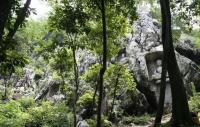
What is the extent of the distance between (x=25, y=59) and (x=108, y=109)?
20.9 m

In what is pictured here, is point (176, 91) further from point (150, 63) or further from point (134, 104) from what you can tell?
point (150, 63)

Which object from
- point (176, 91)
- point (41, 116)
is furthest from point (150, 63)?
point (176, 91)

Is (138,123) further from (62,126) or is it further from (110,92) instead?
(62,126)

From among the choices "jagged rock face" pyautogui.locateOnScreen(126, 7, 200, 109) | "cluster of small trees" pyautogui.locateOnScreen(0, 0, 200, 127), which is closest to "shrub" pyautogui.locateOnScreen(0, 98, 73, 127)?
"cluster of small trees" pyautogui.locateOnScreen(0, 0, 200, 127)

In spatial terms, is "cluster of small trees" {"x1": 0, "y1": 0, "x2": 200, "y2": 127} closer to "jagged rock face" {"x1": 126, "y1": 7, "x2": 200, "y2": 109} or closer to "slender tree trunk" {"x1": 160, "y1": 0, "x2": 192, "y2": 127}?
"slender tree trunk" {"x1": 160, "y1": 0, "x2": 192, "y2": 127}

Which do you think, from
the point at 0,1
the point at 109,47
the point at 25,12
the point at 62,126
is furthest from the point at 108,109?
the point at 0,1

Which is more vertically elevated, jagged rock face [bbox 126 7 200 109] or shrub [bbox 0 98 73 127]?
jagged rock face [bbox 126 7 200 109]

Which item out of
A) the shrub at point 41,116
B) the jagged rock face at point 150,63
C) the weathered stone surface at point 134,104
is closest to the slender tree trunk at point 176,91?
the shrub at point 41,116

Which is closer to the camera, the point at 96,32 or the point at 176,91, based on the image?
the point at 176,91

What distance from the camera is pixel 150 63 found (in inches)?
1250

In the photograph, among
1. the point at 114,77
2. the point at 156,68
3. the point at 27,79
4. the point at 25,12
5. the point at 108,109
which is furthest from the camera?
the point at 27,79

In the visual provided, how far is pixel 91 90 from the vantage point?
28.4 metres

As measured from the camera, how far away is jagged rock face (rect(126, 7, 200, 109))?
2994cm

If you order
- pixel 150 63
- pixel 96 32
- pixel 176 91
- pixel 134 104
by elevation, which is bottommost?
pixel 134 104
